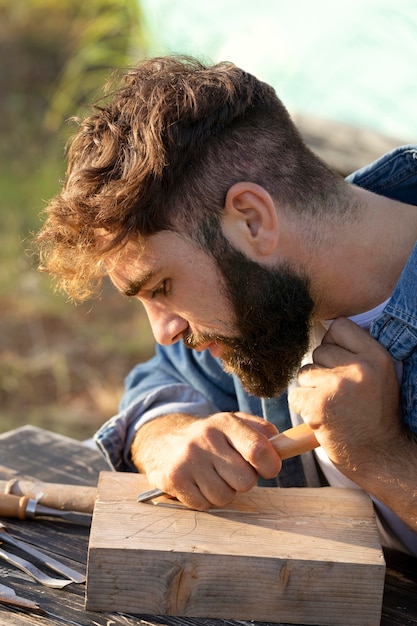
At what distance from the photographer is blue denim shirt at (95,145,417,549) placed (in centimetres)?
223

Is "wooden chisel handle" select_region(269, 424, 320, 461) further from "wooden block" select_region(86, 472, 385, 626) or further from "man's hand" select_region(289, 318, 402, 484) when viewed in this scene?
"wooden block" select_region(86, 472, 385, 626)

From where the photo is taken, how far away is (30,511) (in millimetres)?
1940

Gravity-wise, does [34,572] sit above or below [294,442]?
below

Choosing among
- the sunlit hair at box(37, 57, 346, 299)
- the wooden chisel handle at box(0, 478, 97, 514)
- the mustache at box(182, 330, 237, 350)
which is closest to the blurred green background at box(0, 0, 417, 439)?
the sunlit hair at box(37, 57, 346, 299)

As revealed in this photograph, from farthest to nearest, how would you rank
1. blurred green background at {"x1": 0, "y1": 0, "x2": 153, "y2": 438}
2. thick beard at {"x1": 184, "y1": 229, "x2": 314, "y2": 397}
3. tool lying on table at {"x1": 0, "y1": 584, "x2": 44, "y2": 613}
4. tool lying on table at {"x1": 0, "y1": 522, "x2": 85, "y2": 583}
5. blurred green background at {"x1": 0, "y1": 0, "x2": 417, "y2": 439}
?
blurred green background at {"x1": 0, "y1": 0, "x2": 153, "y2": 438}
blurred green background at {"x1": 0, "y1": 0, "x2": 417, "y2": 439}
thick beard at {"x1": 184, "y1": 229, "x2": 314, "y2": 397}
tool lying on table at {"x1": 0, "y1": 522, "x2": 85, "y2": 583}
tool lying on table at {"x1": 0, "y1": 584, "x2": 44, "y2": 613}

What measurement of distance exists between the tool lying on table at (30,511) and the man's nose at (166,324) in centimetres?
44

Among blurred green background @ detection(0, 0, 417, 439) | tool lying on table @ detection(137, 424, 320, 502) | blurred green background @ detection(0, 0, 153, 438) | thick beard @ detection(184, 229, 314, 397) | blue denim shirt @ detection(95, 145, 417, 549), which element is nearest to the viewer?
tool lying on table @ detection(137, 424, 320, 502)

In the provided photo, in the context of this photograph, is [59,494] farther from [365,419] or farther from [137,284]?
[365,419]

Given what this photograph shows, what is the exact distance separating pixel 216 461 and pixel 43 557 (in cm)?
40

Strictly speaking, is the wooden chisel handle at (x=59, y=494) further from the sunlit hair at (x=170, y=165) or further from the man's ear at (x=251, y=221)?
the man's ear at (x=251, y=221)

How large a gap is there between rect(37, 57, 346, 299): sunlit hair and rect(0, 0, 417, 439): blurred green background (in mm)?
236

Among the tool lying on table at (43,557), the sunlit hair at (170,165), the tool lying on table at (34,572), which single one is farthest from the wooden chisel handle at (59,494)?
the sunlit hair at (170,165)

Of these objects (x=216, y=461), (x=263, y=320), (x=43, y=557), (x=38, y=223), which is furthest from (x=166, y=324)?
(x=38, y=223)

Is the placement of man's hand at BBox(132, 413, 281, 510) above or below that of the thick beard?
below
